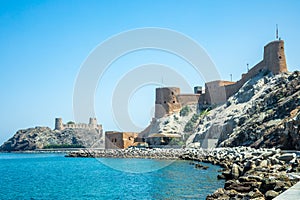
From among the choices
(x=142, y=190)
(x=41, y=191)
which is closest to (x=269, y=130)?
(x=142, y=190)

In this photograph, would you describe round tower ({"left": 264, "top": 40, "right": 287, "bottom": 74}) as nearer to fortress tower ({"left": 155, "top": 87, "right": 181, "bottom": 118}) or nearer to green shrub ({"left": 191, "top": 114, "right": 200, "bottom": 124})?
green shrub ({"left": 191, "top": 114, "right": 200, "bottom": 124})

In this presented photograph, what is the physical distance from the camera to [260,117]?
32375 millimetres

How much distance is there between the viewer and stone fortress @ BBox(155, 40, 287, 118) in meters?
41.2

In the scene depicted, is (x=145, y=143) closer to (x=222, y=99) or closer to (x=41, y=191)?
(x=222, y=99)

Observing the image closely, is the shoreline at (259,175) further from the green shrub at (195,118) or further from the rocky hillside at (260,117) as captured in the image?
the green shrub at (195,118)

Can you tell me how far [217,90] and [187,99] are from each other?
662 cm

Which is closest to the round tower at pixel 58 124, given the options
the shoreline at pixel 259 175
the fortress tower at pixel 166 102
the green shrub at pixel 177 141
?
the fortress tower at pixel 166 102

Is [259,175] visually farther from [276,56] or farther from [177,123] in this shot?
[177,123]

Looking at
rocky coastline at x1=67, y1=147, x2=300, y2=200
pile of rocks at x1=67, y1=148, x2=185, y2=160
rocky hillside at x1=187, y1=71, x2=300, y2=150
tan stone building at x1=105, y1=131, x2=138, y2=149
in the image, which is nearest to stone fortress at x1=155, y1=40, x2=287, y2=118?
rocky hillside at x1=187, y1=71, x2=300, y2=150

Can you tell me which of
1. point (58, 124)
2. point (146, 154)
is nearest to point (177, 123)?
point (146, 154)

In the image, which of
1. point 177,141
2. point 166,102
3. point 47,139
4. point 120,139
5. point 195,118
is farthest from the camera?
point 47,139

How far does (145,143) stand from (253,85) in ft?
54.6

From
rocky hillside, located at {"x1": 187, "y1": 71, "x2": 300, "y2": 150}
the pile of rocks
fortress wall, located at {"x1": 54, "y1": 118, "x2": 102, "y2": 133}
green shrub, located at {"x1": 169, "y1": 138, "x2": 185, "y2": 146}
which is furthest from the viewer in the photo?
fortress wall, located at {"x1": 54, "y1": 118, "x2": 102, "y2": 133}

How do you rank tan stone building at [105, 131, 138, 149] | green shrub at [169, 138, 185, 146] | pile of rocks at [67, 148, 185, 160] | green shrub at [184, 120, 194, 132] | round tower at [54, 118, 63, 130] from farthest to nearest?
round tower at [54, 118, 63, 130] < tan stone building at [105, 131, 138, 149] < green shrub at [184, 120, 194, 132] < green shrub at [169, 138, 185, 146] < pile of rocks at [67, 148, 185, 160]
